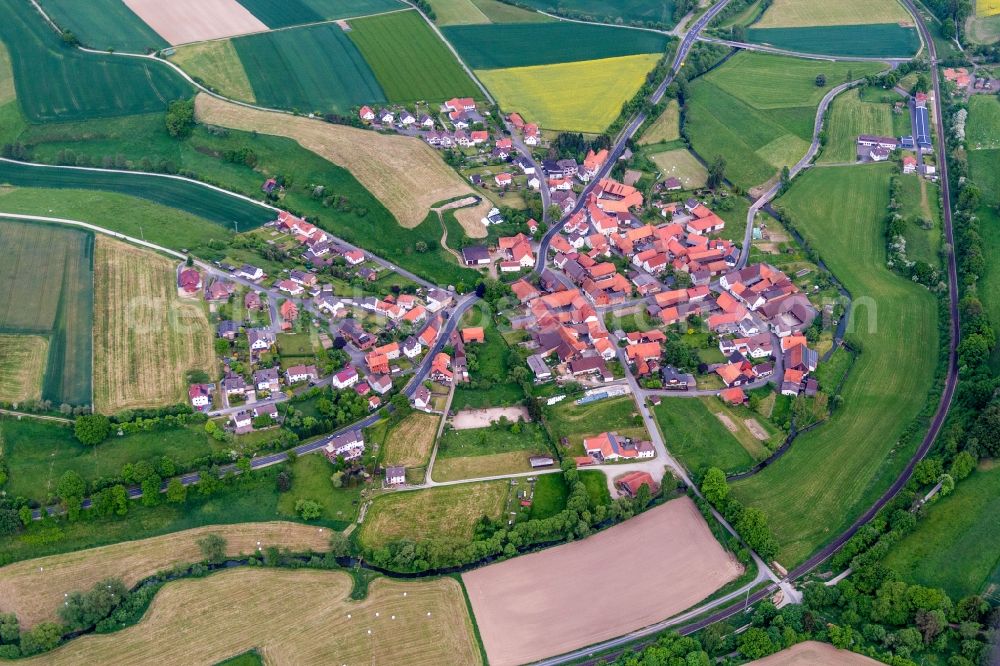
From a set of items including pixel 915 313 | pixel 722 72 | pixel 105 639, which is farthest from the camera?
pixel 722 72

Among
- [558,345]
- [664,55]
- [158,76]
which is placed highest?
[664,55]

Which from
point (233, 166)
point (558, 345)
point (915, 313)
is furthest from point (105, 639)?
point (915, 313)

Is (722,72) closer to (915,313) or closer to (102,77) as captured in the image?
(915,313)

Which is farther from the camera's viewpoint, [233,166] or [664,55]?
→ [664,55]

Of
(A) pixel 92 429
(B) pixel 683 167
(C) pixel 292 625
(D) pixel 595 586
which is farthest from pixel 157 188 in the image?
(D) pixel 595 586

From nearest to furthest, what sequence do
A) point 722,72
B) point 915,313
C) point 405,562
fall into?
1. point 405,562
2. point 915,313
3. point 722,72

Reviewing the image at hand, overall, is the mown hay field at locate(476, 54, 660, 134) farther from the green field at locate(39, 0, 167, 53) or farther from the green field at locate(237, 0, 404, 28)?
the green field at locate(39, 0, 167, 53)

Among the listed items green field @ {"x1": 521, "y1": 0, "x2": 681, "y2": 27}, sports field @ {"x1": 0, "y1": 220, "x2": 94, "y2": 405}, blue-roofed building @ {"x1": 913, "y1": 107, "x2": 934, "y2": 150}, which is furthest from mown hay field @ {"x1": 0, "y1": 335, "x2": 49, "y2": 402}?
blue-roofed building @ {"x1": 913, "y1": 107, "x2": 934, "y2": 150}

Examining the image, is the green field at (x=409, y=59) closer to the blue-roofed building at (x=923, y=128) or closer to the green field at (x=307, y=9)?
the green field at (x=307, y=9)
